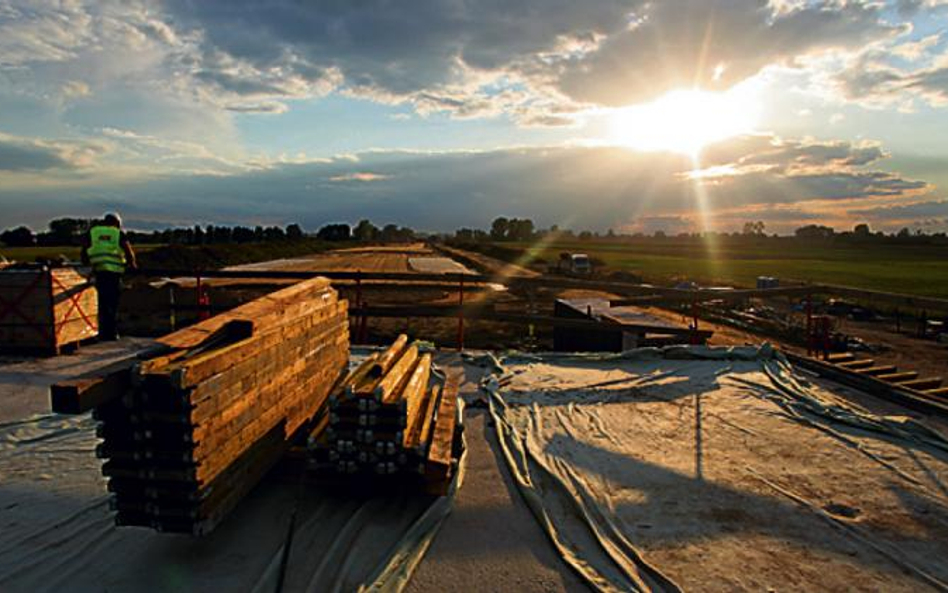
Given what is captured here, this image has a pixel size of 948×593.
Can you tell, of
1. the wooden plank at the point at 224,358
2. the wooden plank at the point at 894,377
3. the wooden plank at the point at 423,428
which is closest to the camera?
the wooden plank at the point at 224,358

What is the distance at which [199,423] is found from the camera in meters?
3.30

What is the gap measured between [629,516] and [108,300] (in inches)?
368

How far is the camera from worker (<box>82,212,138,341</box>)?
891cm

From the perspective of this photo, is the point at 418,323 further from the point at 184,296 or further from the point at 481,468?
the point at 481,468

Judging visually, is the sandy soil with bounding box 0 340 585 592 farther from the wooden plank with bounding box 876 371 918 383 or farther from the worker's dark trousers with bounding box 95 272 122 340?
the wooden plank with bounding box 876 371 918 383

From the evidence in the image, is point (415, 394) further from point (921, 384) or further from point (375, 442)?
point (921, 384)

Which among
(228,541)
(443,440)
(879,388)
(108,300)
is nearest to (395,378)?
(443,440)

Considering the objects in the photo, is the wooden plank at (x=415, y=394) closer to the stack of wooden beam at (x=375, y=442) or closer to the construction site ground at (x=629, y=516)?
the stack of wooden beam at (x=375, y=442)

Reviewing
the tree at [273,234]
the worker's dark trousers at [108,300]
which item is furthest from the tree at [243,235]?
the worker's dark trousers at [108,300]

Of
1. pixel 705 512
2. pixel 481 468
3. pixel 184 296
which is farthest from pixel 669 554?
pixel 184 296

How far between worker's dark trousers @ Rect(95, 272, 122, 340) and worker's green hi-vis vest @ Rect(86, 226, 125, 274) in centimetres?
19

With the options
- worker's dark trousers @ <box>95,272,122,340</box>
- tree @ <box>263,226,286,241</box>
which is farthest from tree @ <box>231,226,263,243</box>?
worker's dark trousers @ <box>95,272,122,340</box>

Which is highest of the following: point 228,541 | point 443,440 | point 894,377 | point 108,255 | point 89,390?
point 108,255

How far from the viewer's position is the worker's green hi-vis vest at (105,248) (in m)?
8.89
